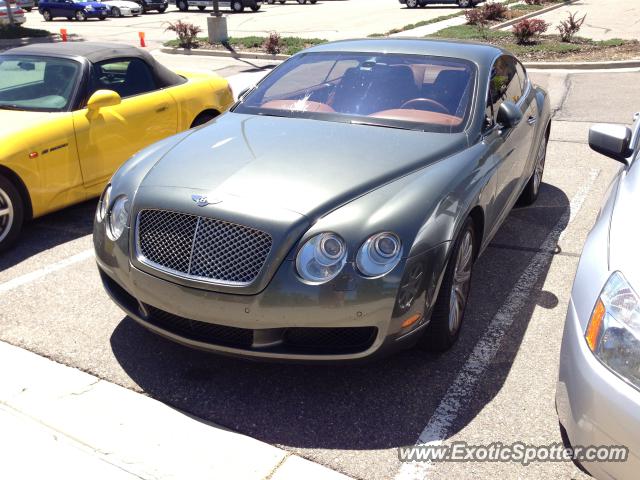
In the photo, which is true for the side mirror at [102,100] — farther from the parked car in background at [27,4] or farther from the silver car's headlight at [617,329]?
the parked car in background at [27,4]

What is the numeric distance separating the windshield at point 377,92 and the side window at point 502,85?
7.8 inches

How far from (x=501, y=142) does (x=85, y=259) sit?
318 cm

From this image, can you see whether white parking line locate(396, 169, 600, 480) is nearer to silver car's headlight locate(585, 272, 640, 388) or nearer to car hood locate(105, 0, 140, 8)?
silver car's headlight locate(585, 272, 640, 388)

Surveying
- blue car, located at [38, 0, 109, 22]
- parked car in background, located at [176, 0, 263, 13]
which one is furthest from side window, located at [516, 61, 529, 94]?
blue car, located at [38, 0, 109, 22]

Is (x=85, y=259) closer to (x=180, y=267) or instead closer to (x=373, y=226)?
(x=180, y=267)

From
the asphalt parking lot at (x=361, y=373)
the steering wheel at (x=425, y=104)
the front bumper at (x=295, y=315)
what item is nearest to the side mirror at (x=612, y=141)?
the steering wheel at (x=425, y=104)

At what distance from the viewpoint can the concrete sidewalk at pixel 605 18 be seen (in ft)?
64.0

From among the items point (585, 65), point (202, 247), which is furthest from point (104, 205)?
point (585, 65)

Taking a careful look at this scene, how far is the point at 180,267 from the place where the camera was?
319cm

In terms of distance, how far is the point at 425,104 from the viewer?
4277 mm

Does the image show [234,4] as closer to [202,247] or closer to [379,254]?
[202,247]

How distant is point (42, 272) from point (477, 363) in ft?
10.4

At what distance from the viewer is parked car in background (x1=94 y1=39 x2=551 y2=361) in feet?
9.91

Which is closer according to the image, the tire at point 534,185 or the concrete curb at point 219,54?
the tire at point 534,185
